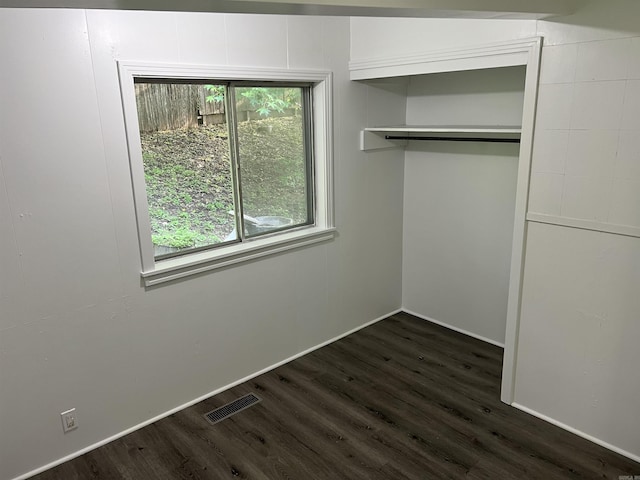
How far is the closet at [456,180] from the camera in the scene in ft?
10.9

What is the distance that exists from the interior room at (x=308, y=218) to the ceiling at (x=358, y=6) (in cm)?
1

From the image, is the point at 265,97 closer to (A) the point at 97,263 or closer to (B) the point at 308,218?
(B) the point at 308,218

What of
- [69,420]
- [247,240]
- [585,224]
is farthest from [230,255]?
[585,224]

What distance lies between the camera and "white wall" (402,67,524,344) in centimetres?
345

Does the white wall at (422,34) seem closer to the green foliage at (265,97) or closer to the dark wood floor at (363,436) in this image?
the green foliage at (265,97)

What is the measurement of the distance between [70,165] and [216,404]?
1.69 metres

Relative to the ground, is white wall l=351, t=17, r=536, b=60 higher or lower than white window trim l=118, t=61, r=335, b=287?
higher

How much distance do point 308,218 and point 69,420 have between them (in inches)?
78.8

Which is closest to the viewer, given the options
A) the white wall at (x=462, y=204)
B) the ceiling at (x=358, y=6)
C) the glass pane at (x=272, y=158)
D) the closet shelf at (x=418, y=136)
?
the ceiling at (x=358, y=6)

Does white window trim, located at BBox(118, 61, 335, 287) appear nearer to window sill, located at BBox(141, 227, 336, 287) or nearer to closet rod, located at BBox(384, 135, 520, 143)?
window sill, located at BBox(141, 227, 336, 287)

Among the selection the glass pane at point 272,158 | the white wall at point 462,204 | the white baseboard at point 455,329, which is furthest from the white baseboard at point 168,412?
the glass pane at point 272,158

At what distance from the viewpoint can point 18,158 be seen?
2197mm

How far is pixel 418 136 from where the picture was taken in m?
3.87

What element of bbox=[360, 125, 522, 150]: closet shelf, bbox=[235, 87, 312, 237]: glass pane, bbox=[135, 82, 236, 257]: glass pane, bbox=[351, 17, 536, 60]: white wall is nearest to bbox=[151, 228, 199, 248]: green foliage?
bbox=[135, 82, 236, 257]: glass pane
